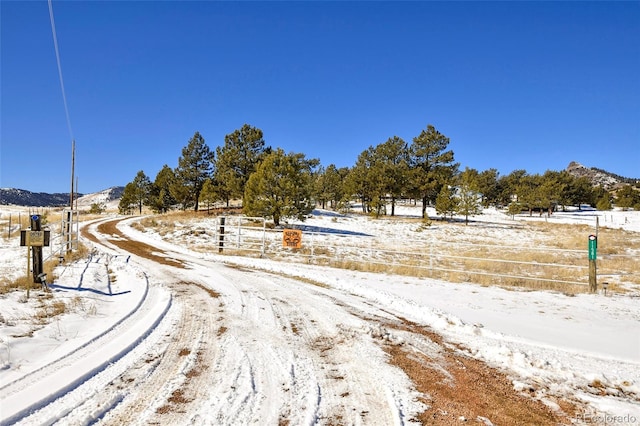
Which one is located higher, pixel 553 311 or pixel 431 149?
pixel 431 149

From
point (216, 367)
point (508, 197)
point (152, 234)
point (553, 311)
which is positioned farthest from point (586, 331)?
point (508, 197)

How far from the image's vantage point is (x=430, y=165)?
48594 millimetres

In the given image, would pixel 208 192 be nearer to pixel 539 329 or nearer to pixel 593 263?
pixel 593 263

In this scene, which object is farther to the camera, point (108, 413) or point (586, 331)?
point (586, 331)

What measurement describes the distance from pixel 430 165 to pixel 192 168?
107ft

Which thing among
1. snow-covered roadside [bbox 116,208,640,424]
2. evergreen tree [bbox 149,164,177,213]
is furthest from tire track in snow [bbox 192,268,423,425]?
evergreen tree [bbox 149,164,177,213]

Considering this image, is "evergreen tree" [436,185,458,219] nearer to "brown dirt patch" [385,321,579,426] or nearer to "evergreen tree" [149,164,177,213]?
"evergreen tree" [149,164,177,213]

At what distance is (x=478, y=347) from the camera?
5297mm

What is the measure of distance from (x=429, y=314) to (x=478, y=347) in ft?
5.73

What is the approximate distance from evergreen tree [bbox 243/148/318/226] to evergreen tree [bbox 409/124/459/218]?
77.5 feet

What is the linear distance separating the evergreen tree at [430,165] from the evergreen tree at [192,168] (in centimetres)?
2820

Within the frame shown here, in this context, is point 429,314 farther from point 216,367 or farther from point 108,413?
point 108,413

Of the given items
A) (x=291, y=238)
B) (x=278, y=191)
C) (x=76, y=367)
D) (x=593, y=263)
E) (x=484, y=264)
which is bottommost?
(x=484, y=264)

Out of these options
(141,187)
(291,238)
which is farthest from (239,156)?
(291,238)
